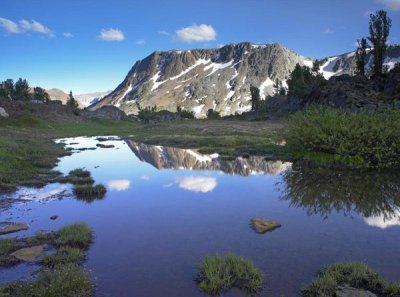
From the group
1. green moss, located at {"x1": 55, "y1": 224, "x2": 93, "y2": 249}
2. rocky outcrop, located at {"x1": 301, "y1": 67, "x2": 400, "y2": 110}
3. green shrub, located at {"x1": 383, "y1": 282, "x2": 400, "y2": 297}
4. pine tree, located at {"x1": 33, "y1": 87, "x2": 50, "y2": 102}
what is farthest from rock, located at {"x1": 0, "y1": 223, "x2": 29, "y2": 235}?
pine tree, located at {"x1": 33, "y1": 87, "x2": 50, "y2": 102}

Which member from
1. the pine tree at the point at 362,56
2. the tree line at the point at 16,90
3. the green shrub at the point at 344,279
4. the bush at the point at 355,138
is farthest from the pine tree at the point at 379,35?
the tree line at the point at 16,90

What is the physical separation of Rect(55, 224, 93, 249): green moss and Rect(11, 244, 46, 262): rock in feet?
2.07

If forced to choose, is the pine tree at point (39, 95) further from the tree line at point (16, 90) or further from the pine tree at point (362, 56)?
the pine tree at point (362, 56)

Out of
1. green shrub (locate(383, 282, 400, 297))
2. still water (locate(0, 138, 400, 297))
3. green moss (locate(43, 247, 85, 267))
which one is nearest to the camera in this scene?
green shrub (locate(383, 282, 400, 297))

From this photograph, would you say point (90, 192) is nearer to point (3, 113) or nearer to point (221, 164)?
point (221, 164)

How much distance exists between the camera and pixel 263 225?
1446cm

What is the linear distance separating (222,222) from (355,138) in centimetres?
1539

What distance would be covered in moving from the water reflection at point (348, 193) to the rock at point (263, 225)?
250 centimetres

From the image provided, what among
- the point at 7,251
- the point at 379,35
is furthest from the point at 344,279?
the point at 379,35

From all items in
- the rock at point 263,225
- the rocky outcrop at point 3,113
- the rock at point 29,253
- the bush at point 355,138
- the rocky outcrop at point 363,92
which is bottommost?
the rock at point 263,225

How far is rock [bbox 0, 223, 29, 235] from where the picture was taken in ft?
47.4

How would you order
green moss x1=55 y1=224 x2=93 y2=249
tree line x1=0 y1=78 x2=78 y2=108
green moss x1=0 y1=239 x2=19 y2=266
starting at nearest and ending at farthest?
1. green moss x1=0 y1=239 x2=19 y2=266
2. green moss x1=55 y1=224 x2=93 y2=249
3. tree line x1=0 y1=78 x2=78 y2=108

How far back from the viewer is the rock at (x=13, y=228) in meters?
14.5

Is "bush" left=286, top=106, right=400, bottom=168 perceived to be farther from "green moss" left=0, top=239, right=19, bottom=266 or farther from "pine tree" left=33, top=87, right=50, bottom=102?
"pine tree" left=33, top=87, right=50, bottom=102
